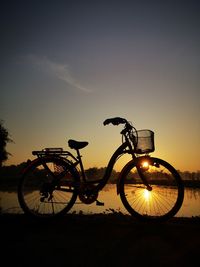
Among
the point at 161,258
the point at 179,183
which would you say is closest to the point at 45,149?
the point at 179,183

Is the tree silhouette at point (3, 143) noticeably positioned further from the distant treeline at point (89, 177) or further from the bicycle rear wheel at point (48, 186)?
the bicycle rear wheel at point (48, 186)

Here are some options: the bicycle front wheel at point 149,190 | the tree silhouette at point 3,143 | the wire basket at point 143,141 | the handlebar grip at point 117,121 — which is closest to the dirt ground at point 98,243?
the bicycle front wheel at point 149,190

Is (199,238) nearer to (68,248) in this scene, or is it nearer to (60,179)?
(68,248)

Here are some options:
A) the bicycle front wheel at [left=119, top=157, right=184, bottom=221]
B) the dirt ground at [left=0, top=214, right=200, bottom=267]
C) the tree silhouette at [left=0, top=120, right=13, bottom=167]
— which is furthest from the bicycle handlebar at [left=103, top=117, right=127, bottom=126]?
the tree silhouette at [left=0, top=120, right=13, bottom=167]

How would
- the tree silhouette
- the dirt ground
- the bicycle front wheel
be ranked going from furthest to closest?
the tree silhouette, the bicycle front wheel, the dirt ground

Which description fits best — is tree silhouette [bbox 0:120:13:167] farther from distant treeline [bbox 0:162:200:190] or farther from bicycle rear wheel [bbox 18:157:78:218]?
bicycle rear wheel [bbox 18:157:78:218]

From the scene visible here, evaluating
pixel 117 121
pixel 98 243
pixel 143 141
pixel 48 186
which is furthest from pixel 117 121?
pixel 98 243

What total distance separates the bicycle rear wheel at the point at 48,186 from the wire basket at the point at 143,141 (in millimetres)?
1254

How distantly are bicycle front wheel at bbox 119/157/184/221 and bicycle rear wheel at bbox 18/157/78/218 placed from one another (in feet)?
3.17

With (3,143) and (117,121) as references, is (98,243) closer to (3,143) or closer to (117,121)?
(117,121)

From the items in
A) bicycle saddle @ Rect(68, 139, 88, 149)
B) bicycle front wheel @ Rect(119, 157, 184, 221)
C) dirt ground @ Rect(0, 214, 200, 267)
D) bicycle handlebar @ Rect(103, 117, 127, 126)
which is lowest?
dirt ground @ Rect(0, 214, 200, 267)

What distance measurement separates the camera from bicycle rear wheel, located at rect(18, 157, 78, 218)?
546cm

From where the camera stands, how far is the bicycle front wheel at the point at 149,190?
205 inches

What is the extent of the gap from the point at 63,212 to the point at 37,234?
3.56ft
